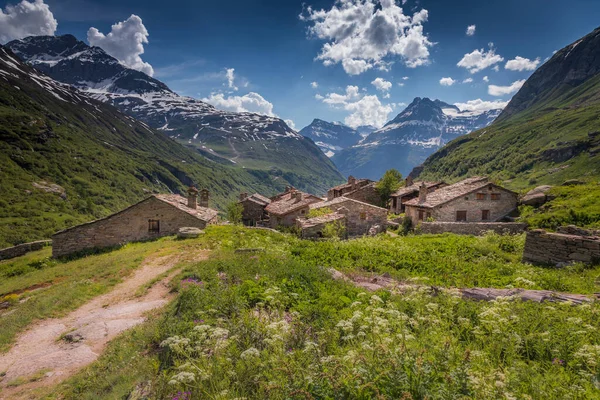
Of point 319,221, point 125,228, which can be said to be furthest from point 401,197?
point 125,228

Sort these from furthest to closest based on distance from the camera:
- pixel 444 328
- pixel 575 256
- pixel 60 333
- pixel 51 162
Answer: pixel 51 162 < pixel 575 256 < pixel 60 333 < pixel 444 328

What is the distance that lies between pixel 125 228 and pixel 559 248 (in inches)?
1391

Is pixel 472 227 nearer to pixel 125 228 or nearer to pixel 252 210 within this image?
pixel 125 228

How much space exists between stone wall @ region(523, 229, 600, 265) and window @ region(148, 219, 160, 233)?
104 feet

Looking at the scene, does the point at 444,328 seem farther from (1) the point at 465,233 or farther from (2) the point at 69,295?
(1) the point at 465,233

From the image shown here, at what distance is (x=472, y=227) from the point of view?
3133 centimetres

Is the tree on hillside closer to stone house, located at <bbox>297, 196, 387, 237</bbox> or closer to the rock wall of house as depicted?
stone house, located at <bbox>297, 196, 387, 237</bbox>

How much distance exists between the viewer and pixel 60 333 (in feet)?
38.9

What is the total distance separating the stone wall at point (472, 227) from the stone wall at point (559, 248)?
1283 cm

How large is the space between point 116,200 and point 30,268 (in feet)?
426

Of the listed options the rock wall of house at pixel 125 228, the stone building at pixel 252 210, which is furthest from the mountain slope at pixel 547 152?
the rock wall of house at pixel 125 228

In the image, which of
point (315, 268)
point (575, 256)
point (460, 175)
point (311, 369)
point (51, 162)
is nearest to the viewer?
point (311, 369)

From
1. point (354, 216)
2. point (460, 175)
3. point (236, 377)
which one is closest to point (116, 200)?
point (354, 216)

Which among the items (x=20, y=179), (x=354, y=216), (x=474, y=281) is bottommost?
(x=474, y=281)
